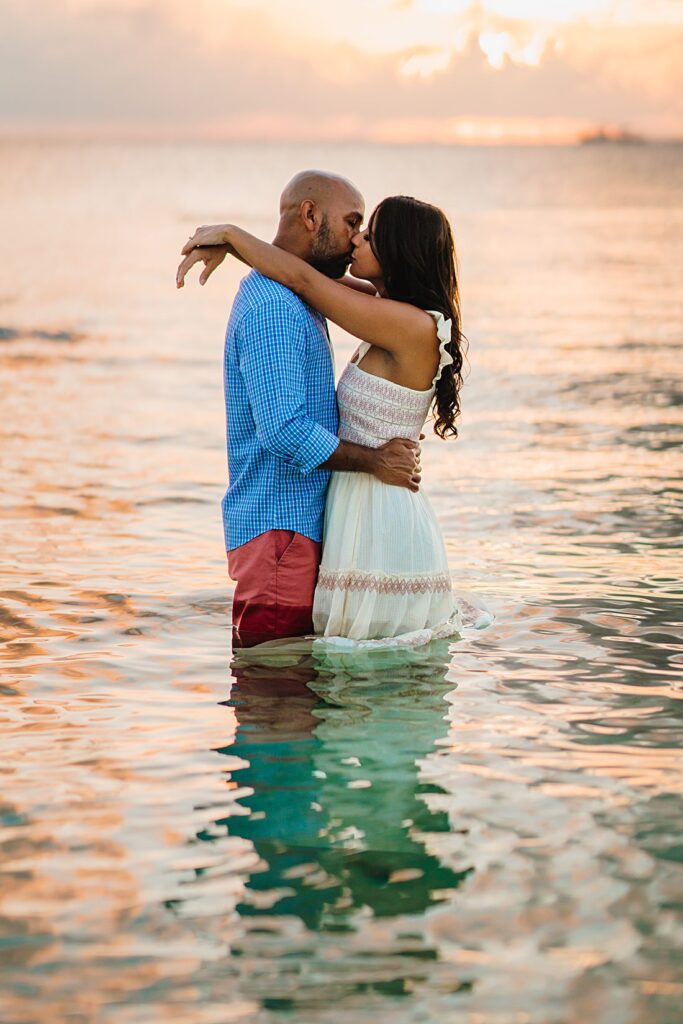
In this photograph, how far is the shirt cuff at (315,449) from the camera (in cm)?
516

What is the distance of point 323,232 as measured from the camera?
530cm

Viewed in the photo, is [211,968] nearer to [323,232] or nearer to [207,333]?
[323,232]

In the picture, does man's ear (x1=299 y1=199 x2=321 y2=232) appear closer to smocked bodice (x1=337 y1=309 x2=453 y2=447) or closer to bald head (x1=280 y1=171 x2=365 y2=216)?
bald head (x1=280 y1=171 x2=365 y2=216)

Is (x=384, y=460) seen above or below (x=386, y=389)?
below

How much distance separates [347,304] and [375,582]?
104 cm

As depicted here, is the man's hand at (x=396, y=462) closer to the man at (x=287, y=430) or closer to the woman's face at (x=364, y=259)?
the man at (x=287, y=430)

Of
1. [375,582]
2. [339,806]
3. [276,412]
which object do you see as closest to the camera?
[339,806]

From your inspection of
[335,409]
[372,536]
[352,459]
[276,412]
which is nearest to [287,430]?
[276,412]

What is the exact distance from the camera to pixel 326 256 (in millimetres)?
5371

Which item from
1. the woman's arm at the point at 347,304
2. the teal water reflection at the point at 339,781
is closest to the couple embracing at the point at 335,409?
the woman's arm at the point at 347,304

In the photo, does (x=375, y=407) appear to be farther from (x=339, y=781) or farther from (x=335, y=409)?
(x=339, y=781)

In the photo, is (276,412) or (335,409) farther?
(335,409)

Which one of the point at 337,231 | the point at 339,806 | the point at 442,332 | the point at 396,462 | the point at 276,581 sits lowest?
the point at 339,806

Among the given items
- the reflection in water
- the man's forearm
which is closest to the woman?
the man's forearm
